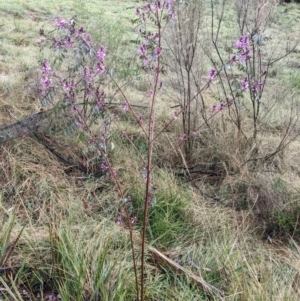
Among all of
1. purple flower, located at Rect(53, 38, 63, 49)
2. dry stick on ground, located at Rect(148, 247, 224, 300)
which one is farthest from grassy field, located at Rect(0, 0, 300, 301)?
purple flower, located at Rect(53, 38, 63, 49)

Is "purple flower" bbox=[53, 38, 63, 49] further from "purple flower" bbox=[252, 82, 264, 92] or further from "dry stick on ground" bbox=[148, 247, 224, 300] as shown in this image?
"purple flower" bbox=[252, 82, 264, 92]

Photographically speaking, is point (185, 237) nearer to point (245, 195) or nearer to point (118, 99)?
point (245, 195)

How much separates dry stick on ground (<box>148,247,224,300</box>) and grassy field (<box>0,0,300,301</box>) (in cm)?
2

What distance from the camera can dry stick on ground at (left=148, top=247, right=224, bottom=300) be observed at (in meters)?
2.24

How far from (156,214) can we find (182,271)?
→ 0.73 meters

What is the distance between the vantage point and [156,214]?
10.2 feet

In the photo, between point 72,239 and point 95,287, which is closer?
point 95,287

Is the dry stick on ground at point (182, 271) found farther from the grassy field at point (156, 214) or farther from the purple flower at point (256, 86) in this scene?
the purple flower at point (256, 86)

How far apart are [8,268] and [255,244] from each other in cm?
158

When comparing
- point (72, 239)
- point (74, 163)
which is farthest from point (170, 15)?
point (74, 163)

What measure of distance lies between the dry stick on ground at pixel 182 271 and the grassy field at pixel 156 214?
2cm

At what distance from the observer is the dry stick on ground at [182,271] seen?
7.36 feet

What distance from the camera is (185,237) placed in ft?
9.68

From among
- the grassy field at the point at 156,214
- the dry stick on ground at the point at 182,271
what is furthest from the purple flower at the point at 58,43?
the dry stick on ground at the point at 182,271
